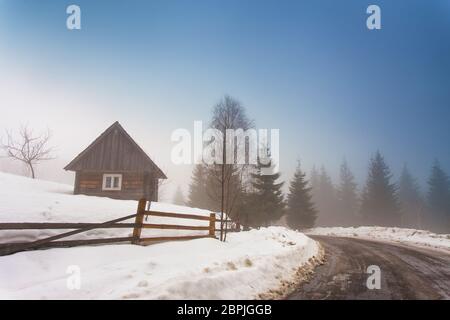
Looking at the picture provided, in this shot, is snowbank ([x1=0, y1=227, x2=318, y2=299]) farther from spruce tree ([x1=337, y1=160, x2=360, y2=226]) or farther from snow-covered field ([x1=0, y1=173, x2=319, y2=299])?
spruce tree ([x1=337, y1=160, x2=360, y2=226])

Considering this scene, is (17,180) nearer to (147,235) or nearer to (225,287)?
(147,235)

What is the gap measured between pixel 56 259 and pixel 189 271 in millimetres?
3078

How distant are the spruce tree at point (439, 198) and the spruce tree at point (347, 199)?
14958mm

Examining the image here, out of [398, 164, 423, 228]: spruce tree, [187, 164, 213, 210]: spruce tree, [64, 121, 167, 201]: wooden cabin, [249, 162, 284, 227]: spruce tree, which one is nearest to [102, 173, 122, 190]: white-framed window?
[64, 121, 167, 201]: wooden cabin

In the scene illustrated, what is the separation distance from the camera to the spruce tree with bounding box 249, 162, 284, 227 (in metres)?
34.1

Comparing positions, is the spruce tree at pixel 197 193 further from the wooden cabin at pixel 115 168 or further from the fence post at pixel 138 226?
the fence post at pixel 138 226

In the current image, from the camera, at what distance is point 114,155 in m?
23.0

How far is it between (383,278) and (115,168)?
18.9 m

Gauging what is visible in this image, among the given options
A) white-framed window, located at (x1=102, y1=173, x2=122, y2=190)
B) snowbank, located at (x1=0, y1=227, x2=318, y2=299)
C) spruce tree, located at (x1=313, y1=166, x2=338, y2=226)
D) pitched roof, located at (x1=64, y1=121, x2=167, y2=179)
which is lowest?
spruce tree, located at (x1=313, y1=166, x2=338, y2=226)

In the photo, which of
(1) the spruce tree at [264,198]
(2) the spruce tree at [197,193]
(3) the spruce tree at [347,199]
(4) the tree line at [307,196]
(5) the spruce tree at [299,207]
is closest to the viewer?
(4) the tree line at [307,196]

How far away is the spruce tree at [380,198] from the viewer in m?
54.2

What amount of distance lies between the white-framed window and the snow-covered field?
12.5 m

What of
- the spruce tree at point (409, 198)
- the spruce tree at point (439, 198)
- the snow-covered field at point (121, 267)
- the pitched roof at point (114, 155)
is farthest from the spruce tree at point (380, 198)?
the snow-covered field at point (121, 267)

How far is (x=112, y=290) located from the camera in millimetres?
5340
